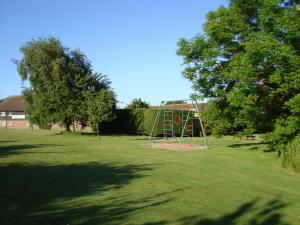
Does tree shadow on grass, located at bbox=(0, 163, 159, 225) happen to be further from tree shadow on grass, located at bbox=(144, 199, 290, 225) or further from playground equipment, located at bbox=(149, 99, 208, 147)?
playground equipment, located at bbox=(149, 99, 208, 147)

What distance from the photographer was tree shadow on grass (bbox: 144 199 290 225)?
7.17 meters

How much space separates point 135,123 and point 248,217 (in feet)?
117

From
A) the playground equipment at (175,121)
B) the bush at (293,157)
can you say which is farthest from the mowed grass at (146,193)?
the playground equipment at (175,121)

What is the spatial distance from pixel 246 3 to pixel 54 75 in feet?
88.9

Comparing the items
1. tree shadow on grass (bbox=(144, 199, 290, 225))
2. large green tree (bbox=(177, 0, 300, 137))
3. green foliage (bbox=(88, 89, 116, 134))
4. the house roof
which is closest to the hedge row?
green foliage (bbox=(88, 89, 116, 134))

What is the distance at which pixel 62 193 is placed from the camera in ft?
30.9

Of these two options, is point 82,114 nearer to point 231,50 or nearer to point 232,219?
point 231,50

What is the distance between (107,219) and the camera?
7.17 meters

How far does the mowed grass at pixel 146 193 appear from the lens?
292 inches

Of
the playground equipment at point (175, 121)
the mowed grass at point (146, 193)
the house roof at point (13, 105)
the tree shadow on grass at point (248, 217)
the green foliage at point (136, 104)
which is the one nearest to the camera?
the tree shadow on grass at point (248, 217)

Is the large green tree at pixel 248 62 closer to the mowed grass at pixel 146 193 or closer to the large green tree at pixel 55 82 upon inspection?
the mowed grass at pixel 146 193

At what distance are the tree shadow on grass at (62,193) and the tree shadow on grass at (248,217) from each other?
129cm

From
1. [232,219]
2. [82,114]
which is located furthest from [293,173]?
[82,114]

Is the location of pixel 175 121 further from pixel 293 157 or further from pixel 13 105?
pixel 13 105
